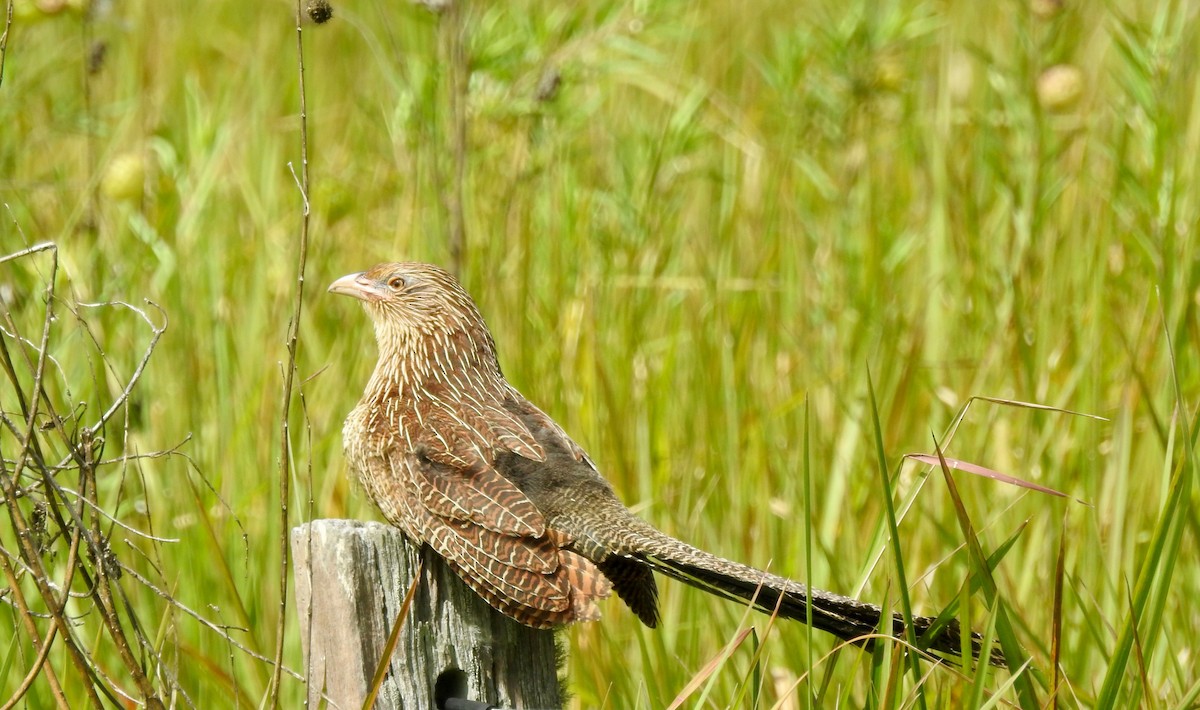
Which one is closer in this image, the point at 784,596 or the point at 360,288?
the point at 784,596

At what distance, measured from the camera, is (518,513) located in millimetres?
3133

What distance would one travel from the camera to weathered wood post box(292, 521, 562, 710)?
2547 millimetres

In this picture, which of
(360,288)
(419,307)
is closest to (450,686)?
(419,307)

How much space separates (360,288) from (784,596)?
80.2 inches

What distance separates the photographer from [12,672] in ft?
12.8

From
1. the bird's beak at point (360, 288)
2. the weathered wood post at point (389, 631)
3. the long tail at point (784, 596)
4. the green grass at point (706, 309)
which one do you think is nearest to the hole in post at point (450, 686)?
the weathered wood post at point (389, 631)

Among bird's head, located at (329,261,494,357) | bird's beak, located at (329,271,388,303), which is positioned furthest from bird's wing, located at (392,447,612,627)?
bird's beak, located at (329,271,388,303)

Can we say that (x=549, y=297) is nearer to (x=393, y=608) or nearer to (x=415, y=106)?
(x=415, y=106)

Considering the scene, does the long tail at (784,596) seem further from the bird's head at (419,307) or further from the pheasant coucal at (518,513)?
the bird's head at (419,307)

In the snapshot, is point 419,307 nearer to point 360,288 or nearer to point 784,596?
point 360,288

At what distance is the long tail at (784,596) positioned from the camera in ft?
8.75

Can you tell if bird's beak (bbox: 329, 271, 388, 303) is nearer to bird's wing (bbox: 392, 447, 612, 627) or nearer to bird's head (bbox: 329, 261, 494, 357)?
bird's head (bbox: 329, 261, 494, 357)

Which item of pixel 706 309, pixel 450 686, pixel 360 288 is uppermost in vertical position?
pixel 360 288

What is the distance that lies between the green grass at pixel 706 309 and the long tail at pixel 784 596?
21.1 inches
